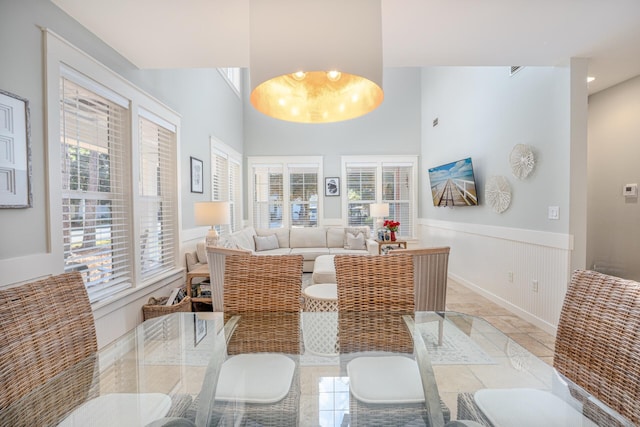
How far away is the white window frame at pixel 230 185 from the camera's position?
15.2ft

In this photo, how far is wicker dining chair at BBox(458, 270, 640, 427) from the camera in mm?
945

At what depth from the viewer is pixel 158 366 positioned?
1.35 metres

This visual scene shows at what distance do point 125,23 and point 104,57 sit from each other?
419 millimetres

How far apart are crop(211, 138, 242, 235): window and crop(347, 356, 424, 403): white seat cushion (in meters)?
3.82

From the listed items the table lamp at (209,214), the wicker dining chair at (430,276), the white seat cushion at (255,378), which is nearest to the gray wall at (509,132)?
the wicker dining chair at (430,276)

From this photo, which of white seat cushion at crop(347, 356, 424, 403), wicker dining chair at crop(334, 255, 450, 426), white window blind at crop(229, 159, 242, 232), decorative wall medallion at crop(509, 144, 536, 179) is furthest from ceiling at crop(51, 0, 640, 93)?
white window blind at crop(229, 159, 242, 232)

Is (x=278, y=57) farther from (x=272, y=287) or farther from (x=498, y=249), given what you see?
(x=498, y=249)

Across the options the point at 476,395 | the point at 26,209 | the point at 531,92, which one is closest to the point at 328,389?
the point at 476,395

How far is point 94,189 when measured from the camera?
2.28 meters

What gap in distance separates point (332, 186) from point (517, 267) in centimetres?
380

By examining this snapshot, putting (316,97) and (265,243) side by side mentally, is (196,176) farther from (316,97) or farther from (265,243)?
(316,97)

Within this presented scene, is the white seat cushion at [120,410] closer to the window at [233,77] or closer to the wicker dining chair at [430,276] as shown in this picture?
the wicker dining chair at [430,276]

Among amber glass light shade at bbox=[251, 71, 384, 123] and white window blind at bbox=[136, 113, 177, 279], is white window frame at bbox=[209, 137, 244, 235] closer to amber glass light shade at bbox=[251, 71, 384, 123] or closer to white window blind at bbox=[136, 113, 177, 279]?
white window blind at bbox=[136, 113, 177, 279]

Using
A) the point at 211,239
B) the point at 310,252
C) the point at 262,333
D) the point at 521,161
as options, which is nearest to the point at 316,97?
the point at 262,333
